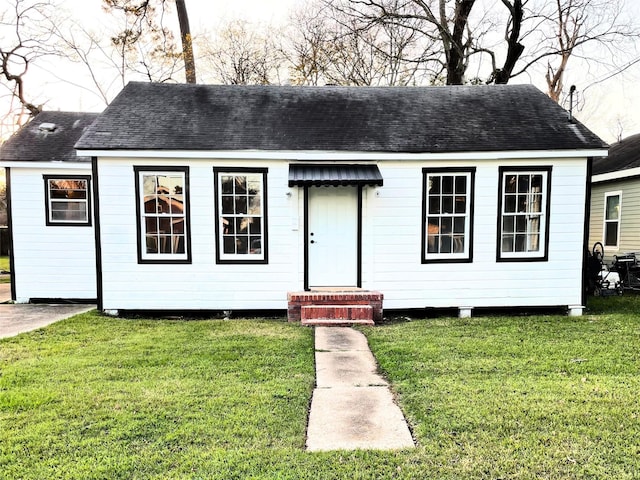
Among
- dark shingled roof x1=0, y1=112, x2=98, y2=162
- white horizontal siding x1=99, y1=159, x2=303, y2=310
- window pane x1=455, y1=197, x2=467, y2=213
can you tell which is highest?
dark shingled roof x1=0, y1=112, x2=98, y2=162

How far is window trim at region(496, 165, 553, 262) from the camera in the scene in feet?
24.5

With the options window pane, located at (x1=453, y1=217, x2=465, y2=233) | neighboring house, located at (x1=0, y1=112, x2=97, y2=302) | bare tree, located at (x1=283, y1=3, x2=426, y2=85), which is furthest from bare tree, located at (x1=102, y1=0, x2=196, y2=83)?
window pane, located at (x1=453, y1=217, x2=465, y2=233)

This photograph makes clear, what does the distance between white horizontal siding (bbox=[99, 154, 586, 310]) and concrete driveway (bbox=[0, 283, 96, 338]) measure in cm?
87

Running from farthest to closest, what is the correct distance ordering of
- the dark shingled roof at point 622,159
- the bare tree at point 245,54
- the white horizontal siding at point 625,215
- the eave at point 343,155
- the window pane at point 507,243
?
the bare tree at point 245,54, the dark shingled roof at point 622,159, the white horizontal siding at point 625,215, the window pane at point 507,243, the eave at point 343,155

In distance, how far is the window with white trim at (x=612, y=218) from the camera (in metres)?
11.6

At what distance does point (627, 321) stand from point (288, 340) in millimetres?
5574

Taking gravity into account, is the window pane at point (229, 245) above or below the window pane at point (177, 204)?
below

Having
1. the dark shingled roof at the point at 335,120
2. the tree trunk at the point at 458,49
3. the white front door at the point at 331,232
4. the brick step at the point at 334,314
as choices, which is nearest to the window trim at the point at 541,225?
the dark shingled roof at the point at 335,120

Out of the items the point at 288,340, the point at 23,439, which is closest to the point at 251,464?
the point at 23,439

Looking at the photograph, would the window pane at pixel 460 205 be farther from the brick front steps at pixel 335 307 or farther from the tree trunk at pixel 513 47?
the tree trunk at pixel 513 47

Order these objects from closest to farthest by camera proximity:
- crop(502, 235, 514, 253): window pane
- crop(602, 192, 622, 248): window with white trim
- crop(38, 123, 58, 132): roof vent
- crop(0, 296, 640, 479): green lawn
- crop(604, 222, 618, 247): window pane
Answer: crop(0, 296, 640, 479): green lawn < crop(502, 235, 514, 253): window pane < crop(38, 123, 58, 132): roof vent < crop(602, 192, 622, 248): window with white trim < crop(604, 222, 618, 247): window pane

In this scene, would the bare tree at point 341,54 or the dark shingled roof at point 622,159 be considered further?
the bare tree at point 341,54

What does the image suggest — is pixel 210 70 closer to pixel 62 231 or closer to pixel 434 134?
pixel 62 231

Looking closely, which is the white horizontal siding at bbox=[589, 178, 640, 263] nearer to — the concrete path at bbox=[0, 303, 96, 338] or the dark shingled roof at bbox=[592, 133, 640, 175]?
the dark shingled roof at bbox=[592, 133, 640, 175]
